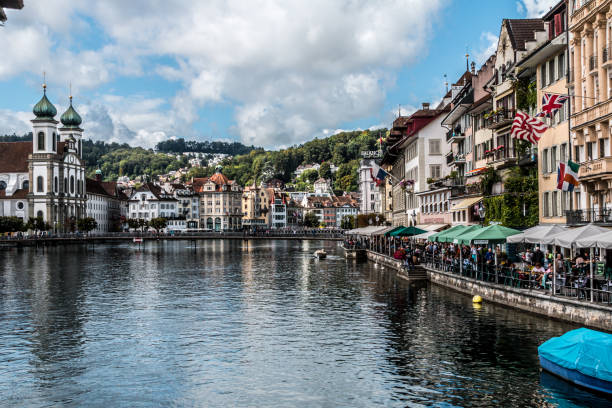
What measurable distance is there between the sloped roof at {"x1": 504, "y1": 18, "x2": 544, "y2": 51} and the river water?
18.5 metres

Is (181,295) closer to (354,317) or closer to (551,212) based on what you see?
(354,317)

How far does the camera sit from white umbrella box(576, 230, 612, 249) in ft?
81.3

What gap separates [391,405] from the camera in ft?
61.6

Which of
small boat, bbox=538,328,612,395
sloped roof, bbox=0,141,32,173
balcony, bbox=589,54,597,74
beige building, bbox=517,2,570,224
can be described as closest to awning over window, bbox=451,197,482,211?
beige building, bbox=517,2,570,224

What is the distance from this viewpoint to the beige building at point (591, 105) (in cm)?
3312

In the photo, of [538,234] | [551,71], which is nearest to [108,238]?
[551,71]

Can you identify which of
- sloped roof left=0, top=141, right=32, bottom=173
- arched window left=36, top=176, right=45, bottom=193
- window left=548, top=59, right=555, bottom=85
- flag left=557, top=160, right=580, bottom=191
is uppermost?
sloped roof left=0, top=141, right=32, bottom=173

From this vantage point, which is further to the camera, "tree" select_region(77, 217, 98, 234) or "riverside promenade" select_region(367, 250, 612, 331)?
"tree" select_region(77, 217, 98, 234)

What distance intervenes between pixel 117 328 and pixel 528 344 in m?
18.7

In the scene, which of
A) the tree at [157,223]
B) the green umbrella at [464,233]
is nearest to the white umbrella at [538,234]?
the green umbrella at [464,233]

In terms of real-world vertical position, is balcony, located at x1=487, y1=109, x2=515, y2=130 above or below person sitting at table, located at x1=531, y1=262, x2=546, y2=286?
above

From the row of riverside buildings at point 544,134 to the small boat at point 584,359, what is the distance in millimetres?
14315

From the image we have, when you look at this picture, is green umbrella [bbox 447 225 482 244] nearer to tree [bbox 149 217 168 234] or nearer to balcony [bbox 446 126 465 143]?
balcony [bbox 446 126 465 143]

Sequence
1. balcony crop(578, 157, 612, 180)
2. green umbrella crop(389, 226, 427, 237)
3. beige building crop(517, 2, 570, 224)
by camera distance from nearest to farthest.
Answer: balcony crop(578, 157, 612, 180)
beige building crop(517, 2, 570, 224)
green umbrella crop(389, 226, 427, 237)
